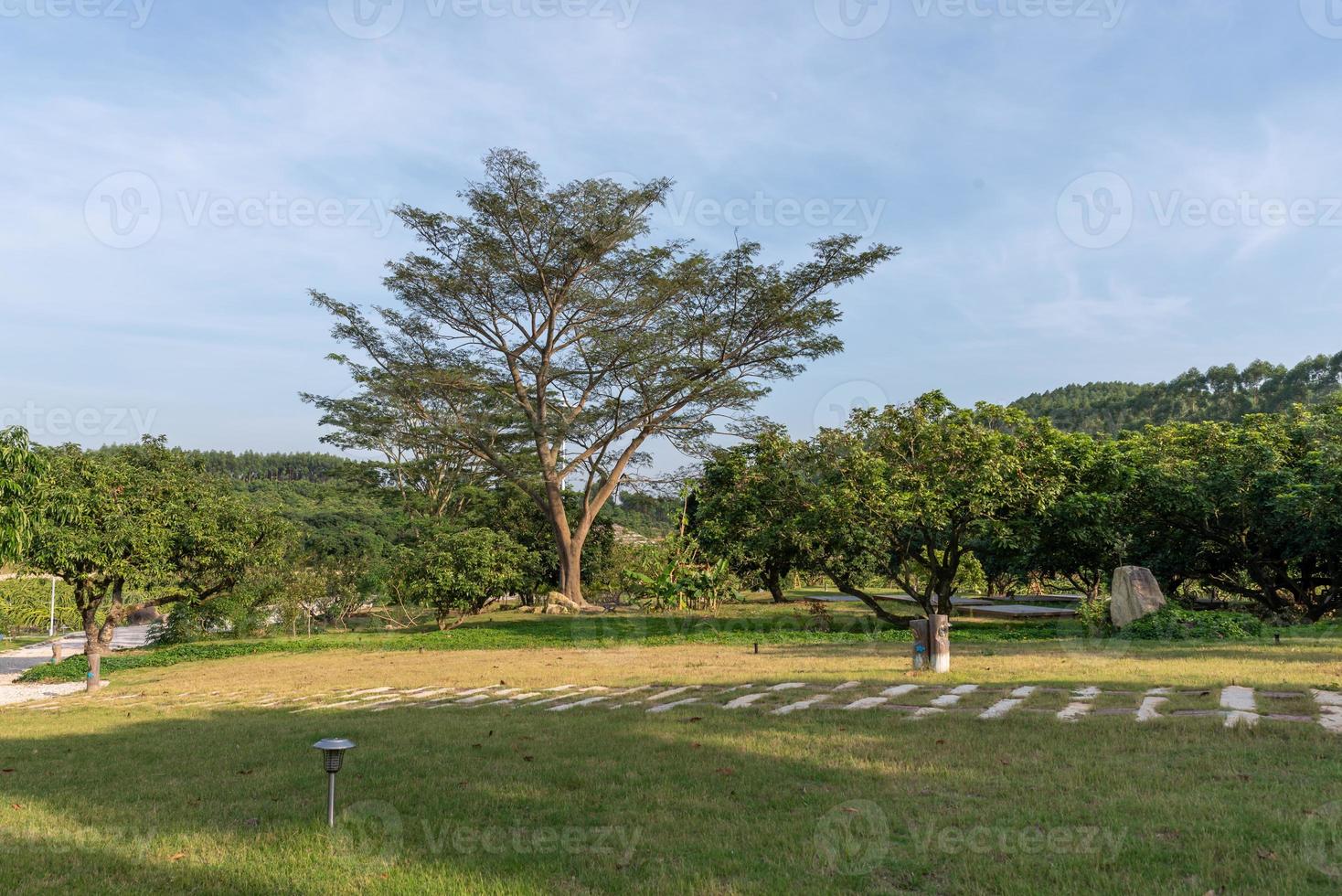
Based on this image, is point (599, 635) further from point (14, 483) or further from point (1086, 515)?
point (14, 483)

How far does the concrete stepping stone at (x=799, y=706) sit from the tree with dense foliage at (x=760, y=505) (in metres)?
10.3

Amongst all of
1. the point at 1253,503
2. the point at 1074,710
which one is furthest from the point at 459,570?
the point at 1253,503

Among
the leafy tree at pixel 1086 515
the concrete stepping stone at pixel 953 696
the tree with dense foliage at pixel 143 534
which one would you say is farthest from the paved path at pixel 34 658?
the leafy tree at pixel 1086 515

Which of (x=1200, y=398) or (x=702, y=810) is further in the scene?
(x=1200, y=398)

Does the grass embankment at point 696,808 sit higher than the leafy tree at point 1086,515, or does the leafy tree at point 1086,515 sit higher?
the leafy tree at point 1086,515

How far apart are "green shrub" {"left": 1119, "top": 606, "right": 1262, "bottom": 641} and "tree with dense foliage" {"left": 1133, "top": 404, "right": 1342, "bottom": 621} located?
9.18 feet

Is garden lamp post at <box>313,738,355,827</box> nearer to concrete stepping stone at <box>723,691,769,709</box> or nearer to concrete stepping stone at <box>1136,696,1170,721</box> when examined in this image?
concrete stepping stone at <box>723,691,769,709</box>

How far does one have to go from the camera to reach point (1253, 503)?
16953 millimetres

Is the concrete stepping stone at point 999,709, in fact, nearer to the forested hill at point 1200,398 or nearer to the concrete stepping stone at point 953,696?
the concrete stepping stone at point 953,696

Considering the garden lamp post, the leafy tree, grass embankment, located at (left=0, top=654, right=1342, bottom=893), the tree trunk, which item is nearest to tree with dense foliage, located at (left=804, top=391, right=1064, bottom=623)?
the leafy tree

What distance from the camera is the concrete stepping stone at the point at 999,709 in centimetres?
710

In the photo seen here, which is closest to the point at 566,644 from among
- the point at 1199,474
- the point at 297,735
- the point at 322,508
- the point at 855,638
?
the point at 855,638

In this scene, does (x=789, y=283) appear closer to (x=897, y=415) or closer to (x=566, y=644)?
(x=897, y=415)

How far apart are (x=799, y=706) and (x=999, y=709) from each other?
1819 millimetres
